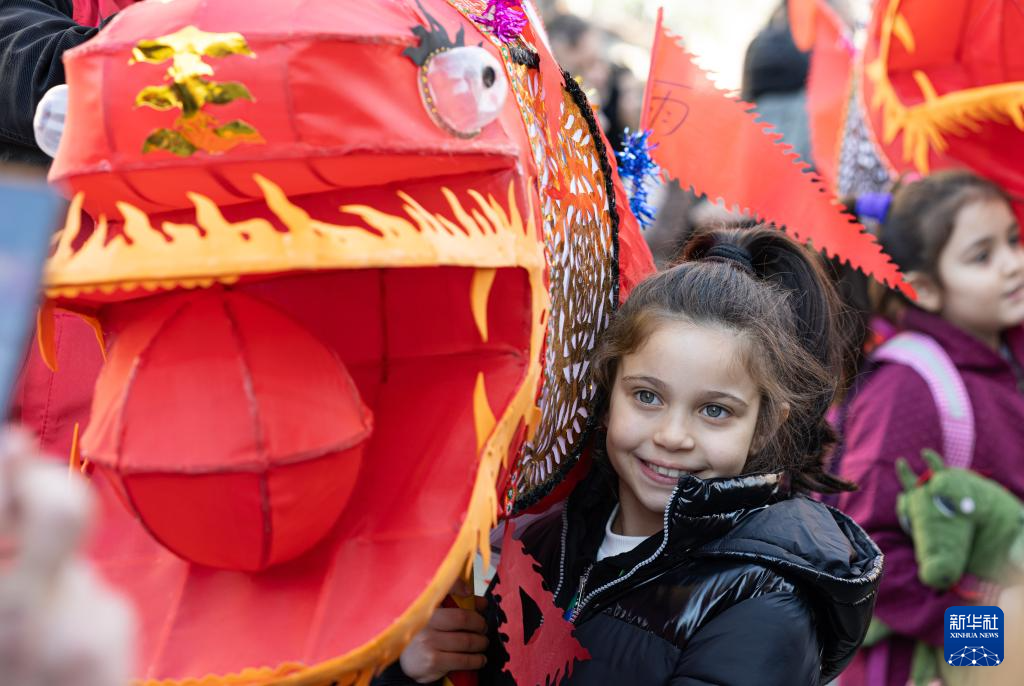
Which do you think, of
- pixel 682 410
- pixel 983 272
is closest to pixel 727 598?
pixel 682 410

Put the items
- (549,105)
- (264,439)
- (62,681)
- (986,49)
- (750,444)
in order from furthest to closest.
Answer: (986,49), (750,444), (549,105), (264,439), (62,681)

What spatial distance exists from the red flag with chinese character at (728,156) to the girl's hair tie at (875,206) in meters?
0.93

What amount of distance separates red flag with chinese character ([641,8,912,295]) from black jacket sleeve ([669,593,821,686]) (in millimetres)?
568

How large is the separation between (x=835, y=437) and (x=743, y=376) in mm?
284

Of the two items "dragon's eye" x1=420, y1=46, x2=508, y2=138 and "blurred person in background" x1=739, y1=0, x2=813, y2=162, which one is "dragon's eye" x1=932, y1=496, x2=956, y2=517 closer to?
"dragon's eye" x1=420, y1=46, x2=508, y2=138

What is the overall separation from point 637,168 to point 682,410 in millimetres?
396

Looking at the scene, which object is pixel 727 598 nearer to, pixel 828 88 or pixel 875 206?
pixel 875 206

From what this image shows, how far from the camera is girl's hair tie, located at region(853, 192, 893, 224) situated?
2.55 metres

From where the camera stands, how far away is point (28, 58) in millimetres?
1398

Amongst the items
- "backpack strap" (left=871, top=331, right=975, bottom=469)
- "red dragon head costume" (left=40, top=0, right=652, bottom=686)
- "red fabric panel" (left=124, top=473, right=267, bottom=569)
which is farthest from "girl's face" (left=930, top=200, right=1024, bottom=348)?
"red fabric panel" (left=124, top=473, right=267, bottom=569)

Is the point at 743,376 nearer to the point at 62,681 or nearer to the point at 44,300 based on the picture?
the point at 44,300

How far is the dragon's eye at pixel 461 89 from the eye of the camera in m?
0.99

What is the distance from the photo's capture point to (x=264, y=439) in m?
0.94

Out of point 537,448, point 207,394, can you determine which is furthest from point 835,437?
point 207,394
